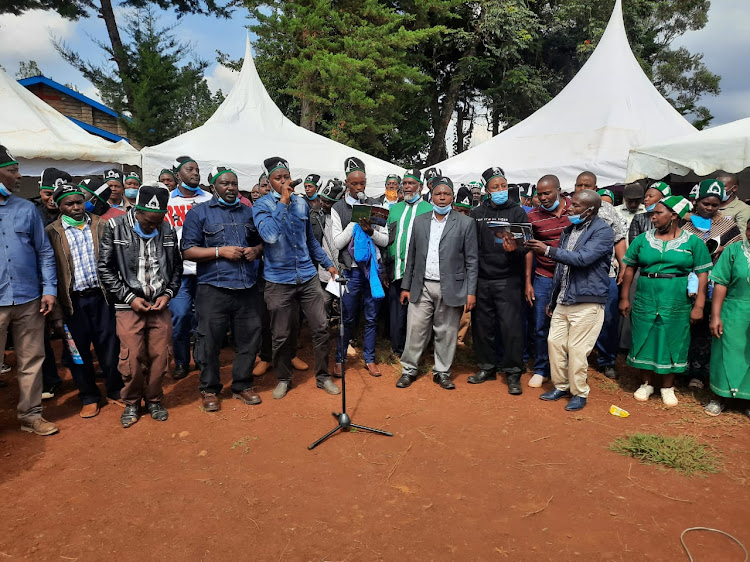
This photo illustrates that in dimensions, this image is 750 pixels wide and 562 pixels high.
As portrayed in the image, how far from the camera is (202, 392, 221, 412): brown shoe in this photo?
4672 millimetres

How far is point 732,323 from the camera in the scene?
4.56m

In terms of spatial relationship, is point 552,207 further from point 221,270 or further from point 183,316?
point 183,316

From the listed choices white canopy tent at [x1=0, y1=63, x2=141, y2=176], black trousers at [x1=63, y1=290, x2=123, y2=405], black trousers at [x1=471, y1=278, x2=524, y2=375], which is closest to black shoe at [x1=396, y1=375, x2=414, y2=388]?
black trousers at [x1=471, y1=278, x2=524, y2=375]

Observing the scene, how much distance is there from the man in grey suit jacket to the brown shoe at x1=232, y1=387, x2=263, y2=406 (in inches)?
60.5

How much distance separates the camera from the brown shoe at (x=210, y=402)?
467cm

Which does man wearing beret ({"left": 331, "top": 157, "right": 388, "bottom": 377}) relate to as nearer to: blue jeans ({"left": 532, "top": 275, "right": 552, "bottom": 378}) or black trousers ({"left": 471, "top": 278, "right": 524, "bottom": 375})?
black trousers ({"left": 471, "top": 278, "right": 524, "bottom": 375})

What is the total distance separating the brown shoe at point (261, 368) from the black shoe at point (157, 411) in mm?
1274

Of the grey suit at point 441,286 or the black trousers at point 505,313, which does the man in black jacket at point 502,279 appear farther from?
the grey suit at point 441,286

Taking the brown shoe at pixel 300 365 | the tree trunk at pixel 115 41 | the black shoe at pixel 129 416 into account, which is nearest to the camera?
the black shoe at pixel 129 416

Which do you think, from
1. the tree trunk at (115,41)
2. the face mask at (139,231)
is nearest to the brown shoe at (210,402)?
the face mask at (139,231)

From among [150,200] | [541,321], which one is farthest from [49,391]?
[541,321]

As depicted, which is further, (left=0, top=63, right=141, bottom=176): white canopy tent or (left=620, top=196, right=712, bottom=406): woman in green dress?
(left=0, top=63, right=141, bottom=176): white canopy tent

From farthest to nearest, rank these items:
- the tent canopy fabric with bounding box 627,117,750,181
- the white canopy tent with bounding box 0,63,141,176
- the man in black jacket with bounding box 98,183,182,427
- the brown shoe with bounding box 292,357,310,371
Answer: the white canopy tent with bounding box 0,63,141,176 < the tent canopy fabric with bounding box 627,117,750,181 < the brown shoe with bounding box 292,357,310,371 < the man in black jacket with bounding box 98,183,182,427

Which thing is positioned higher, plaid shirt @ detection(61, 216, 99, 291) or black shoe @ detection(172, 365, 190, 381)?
plaid shirt @ detection(61, 216, 99, 291)
